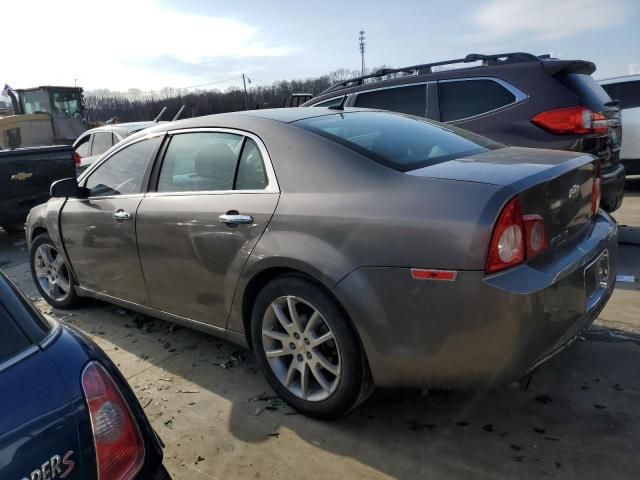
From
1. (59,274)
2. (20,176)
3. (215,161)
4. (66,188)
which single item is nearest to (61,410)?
(215,161)

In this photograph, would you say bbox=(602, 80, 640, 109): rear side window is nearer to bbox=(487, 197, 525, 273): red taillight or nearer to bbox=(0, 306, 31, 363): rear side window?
bbox=(487, 197, 525, 273): red taillight

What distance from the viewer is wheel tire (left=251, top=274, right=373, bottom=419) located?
2.53 metres

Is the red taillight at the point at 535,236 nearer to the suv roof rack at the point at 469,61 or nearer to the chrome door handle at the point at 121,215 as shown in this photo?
the chrome door handle at the point at 121,215

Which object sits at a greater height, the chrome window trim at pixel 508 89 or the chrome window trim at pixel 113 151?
the chrome window trim at pixel 508 89

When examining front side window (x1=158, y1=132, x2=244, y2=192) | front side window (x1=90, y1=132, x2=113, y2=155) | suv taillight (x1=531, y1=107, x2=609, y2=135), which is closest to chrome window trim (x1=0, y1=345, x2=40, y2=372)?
front side window (x1=158, y1=132, x2=244, y2=192)

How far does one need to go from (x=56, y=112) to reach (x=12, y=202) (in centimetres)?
1461

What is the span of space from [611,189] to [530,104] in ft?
3.47

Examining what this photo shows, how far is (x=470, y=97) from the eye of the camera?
17.4 ft

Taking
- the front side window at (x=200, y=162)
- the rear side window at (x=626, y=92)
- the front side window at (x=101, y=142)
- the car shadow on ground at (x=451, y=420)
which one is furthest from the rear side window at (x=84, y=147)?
the rear side window at (x=626, y=92)

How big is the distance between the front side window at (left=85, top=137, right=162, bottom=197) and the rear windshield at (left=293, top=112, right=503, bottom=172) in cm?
134

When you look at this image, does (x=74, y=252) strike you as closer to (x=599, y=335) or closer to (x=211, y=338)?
(x=211, y=338)

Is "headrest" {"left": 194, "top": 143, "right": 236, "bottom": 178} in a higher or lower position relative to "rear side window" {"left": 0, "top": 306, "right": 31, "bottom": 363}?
higher

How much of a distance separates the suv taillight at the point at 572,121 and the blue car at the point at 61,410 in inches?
169

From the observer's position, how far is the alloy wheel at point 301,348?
269cm
